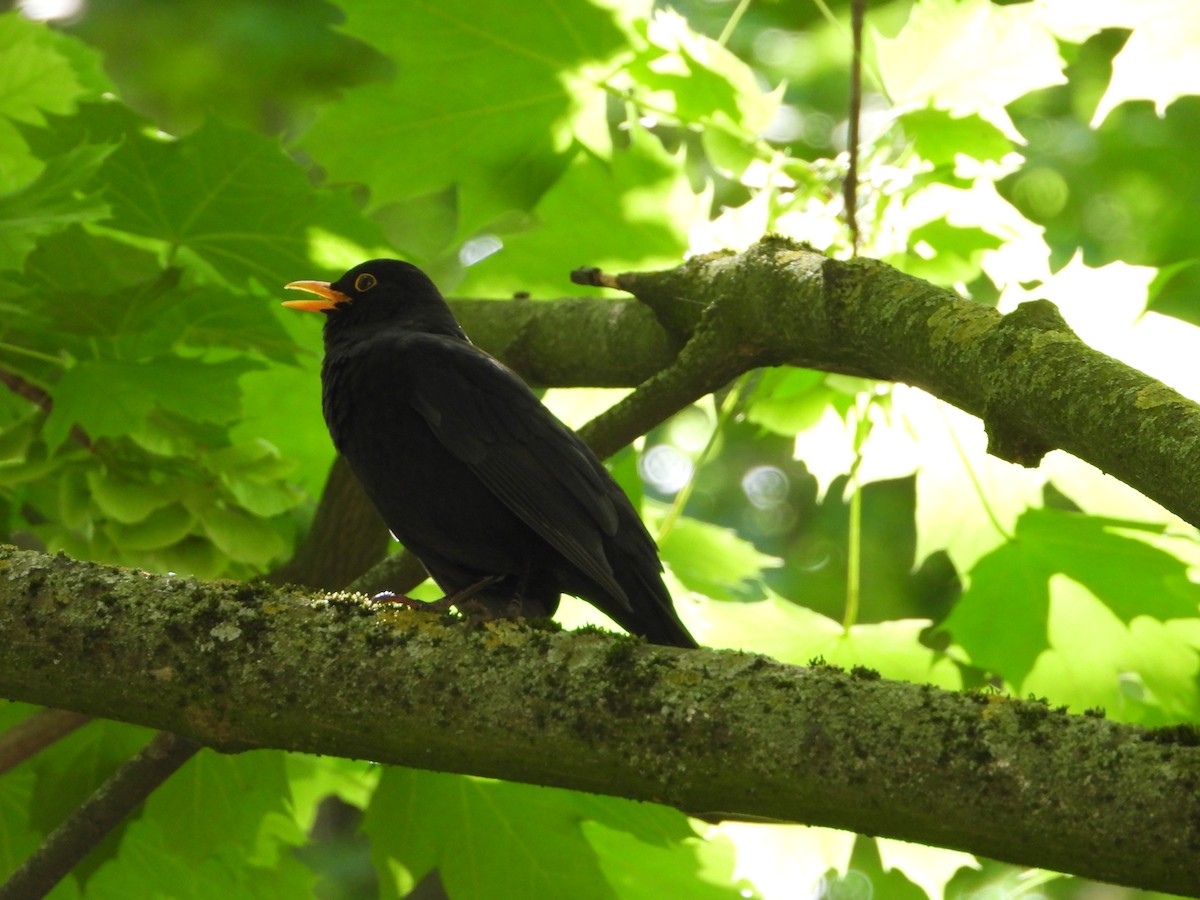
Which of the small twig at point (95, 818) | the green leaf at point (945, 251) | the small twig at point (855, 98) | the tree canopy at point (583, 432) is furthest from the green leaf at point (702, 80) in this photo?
the small twig at point (95, 818)

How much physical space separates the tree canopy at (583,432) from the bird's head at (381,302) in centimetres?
15

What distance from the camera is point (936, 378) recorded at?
2.21 m

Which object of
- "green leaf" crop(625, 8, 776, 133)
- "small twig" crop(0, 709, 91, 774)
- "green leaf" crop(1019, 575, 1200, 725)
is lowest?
"small twig" crop(0, 709, 91, 774)

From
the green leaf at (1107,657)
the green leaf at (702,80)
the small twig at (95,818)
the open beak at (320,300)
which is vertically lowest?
the small twig at (95,818)

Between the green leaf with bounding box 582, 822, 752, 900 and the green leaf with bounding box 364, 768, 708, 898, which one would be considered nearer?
the green leaf with bounding box 364, 768, 708, 898

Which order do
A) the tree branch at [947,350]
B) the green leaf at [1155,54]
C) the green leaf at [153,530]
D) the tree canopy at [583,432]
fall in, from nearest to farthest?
the tree branch at [947,350] → the tree canopy at [583,432] → the green leaf at [1155,54] → the green leaf at [153,530]

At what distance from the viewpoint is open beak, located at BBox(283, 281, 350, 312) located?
3404 millimetres

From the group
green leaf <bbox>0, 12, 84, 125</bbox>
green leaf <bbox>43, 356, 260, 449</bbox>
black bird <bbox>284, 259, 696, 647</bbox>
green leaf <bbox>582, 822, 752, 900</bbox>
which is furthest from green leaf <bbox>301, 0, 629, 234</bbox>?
green leaf <bbox>582, 822, 752, 900</bbox>

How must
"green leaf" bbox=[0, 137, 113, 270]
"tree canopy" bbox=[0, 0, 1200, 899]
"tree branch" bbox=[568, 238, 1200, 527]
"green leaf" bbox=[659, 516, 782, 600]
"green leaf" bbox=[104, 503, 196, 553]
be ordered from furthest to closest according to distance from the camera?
"green leaf" bbox=[659, 516, 782, 600] → "green leaf" bbox=[104, 503, 196, 553] → "green leaf" bbox=[0, 137, 113, 270] → "tree canopy" bbox=[0, 0, 1200, 899] → "tree branch" bbox=[568, 238, 1200, 527]

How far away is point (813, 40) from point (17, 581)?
771 centimetres

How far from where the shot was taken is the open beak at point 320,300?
3.40 meters

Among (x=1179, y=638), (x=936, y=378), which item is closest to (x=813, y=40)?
(x=1179, y=638)

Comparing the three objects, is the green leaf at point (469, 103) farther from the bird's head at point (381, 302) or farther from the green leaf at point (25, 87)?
the green leaf at point (25, 87)

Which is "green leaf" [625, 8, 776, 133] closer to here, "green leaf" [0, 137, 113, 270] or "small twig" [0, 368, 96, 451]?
"green leaf" [0, 137, 113, 270]
